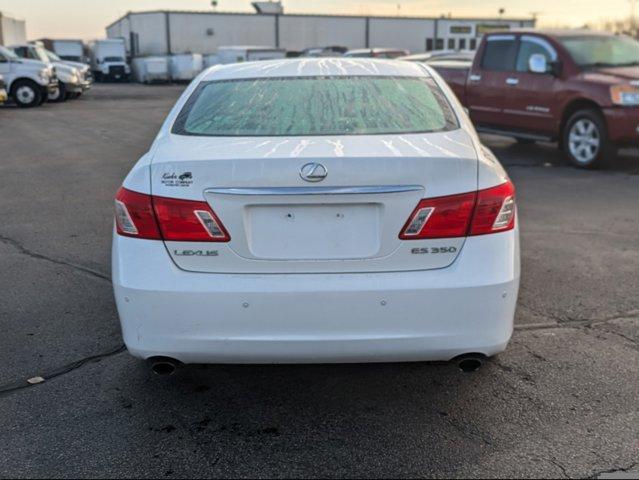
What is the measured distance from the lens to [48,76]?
22219 millimetres

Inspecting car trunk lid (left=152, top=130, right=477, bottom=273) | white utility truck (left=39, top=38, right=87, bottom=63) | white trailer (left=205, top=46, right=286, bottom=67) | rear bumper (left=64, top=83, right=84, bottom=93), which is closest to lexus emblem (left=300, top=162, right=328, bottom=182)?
car trunk lid (left=152, top=130, right=477, bottom=273)

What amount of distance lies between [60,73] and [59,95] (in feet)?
2.99

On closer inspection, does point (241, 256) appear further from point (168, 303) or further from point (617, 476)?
point (617, 476)

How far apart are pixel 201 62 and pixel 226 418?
4778cm

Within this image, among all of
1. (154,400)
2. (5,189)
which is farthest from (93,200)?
(154,400)

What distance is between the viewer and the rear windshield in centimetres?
337

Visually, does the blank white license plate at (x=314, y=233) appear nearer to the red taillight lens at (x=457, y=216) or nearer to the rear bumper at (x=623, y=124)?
the red taillight lens at (x=457, y=216)

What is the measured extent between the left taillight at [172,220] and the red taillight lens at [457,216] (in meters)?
0.78

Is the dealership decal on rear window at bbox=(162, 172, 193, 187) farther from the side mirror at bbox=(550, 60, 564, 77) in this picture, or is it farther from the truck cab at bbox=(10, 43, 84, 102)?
the truck cab at bbox=(10, 43, 84, 102)

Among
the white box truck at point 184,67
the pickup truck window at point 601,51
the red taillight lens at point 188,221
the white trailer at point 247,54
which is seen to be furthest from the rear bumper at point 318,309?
the white box truck at point 184,67

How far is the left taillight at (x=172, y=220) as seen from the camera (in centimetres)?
282

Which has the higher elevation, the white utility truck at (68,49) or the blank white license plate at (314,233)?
the blank white license plate at (314,233)

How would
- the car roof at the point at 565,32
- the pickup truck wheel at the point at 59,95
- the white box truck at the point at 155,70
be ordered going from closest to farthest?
the car roof at the point at 565,32 → the pickup truck wheel at the point at 59,95 → the white box truck at the point at 155,70

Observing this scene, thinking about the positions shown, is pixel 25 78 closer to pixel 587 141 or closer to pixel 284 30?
pixel 587 141
